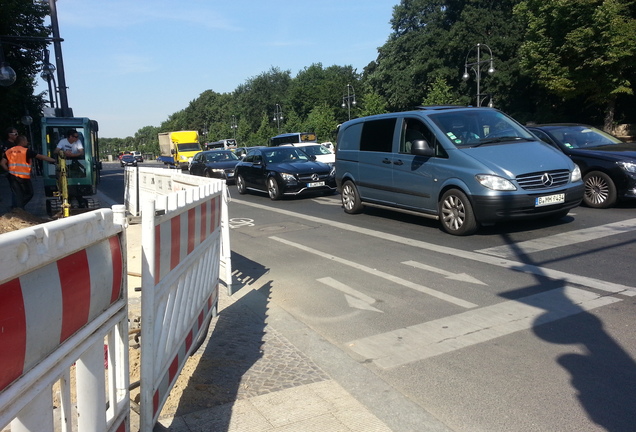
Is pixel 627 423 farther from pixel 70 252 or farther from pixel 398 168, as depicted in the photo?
pixel 398 168

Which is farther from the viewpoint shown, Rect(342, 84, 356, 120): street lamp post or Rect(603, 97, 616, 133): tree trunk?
Rect(342, 84, 356, 120): street lamp post

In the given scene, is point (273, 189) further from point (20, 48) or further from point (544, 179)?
point (20, 48)

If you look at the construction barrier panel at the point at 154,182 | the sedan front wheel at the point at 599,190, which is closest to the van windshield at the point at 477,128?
the sedan front wheel at the point at 599,190

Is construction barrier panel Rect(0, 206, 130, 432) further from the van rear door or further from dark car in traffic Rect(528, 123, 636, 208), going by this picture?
dark car in traffic Rect(528, 123, 636, 208)

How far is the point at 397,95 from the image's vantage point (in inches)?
2371

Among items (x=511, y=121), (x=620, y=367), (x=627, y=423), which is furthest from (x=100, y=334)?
(x=511, y=121)

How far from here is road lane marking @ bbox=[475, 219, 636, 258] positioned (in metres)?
7.54

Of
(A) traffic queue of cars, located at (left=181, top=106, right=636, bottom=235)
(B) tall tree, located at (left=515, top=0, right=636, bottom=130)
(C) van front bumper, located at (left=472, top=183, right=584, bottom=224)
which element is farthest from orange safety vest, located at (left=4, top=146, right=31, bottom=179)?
(B) tall tree, located at (left=515, top=0, right=636, bottom=130)

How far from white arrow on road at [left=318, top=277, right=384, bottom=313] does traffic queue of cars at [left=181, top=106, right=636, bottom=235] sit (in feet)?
10.0

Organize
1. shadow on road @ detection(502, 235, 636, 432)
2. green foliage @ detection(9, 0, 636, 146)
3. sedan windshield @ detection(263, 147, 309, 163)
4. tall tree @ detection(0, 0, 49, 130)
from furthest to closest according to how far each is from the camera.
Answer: green foliage @ detection(9, 0, 636, 146) < tall tree @ detection(0, 0, 49, 130) < sedan windshield @ detection(263, 147, 309, 163) < shadow on road @ detection(502, 235, 636, 432)

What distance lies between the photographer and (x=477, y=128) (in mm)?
9500

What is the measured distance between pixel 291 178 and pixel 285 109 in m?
89.1

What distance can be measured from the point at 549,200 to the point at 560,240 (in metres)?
0.70

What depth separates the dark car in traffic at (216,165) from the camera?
75.6ft
